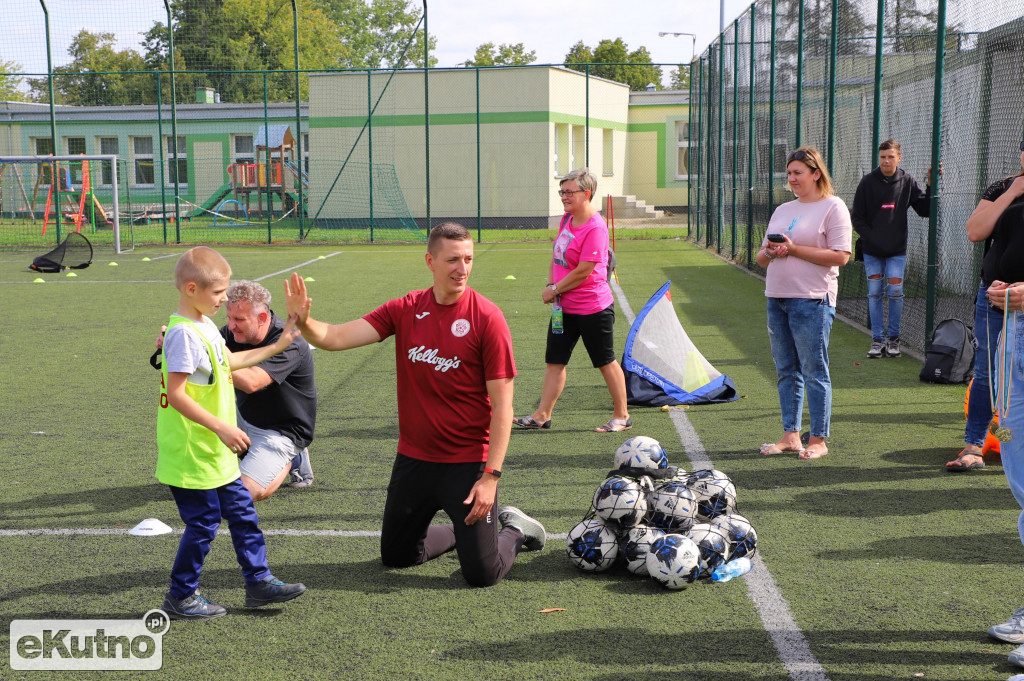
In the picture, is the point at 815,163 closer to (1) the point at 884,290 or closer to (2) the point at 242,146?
(1) the point at 884,290

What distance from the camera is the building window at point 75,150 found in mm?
36938

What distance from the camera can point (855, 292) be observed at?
12750 millimetres

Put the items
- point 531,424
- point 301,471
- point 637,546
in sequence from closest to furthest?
point 637,546 < point 301,471 < point 531,424

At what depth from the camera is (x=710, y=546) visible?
4379 millimetres

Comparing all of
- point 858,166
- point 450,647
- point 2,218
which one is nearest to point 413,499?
point 450,647

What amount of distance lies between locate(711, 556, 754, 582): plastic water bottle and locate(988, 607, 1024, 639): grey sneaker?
40.5 inches

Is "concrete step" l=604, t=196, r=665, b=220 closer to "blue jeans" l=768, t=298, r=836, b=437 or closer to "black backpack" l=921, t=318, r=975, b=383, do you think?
"black backpack" l=921, t=318, r=975, b=383

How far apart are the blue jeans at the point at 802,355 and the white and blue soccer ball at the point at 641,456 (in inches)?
66.0

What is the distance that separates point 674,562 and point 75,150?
38.8m

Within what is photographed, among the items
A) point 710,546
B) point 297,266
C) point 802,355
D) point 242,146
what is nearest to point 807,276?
point 802,355

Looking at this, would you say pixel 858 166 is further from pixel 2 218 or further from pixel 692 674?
pixel 2 218

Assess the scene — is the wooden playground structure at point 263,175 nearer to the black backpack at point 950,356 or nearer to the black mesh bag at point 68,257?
the black mesh bag at point 68,257

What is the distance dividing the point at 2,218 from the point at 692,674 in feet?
93.5

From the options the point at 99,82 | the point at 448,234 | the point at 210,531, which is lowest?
the point at 210,531
